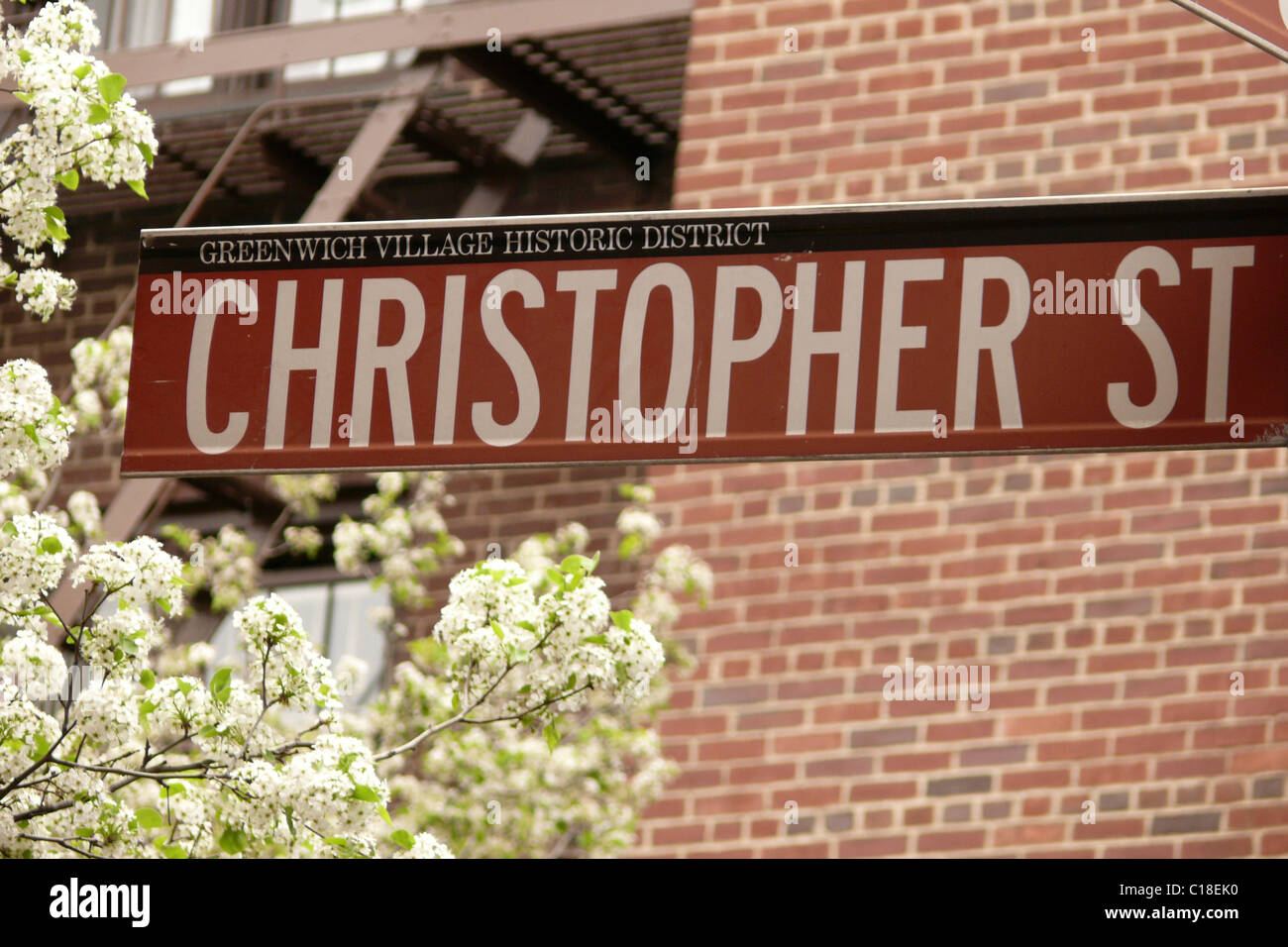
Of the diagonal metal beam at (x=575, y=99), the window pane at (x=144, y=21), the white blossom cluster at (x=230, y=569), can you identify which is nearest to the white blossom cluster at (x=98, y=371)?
the white blossom cluster at (x=230, y=569)

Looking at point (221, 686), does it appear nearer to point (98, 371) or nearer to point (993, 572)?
point (993, 572)

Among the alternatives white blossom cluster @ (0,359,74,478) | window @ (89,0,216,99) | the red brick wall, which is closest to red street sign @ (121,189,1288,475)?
white blossom cluster @ (0,359,74,478)

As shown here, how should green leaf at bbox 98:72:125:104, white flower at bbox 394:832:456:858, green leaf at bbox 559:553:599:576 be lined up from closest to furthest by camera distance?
green leaf at bbox 98:72:125:104, green leaf at bbox 559:553:599:576, white flower at bbox 394:832:456:858

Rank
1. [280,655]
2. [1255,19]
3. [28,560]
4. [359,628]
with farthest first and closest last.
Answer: [359,628] < [280,655] < [28,560] < [1255,19]

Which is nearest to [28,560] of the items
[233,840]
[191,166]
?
[233,840]

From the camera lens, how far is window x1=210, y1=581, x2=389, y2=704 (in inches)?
354

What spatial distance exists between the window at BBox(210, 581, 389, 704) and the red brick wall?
2.11m

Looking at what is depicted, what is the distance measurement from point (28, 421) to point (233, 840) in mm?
1043

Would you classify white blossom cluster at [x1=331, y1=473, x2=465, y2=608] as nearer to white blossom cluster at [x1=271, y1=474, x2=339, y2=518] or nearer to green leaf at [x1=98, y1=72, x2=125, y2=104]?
white blossom cluster at [x1=271, y1=474, x2=339, y2=518]

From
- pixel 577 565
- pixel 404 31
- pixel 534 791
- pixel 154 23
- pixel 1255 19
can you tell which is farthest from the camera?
pixel 154 23

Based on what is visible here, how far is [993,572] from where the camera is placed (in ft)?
22.7
